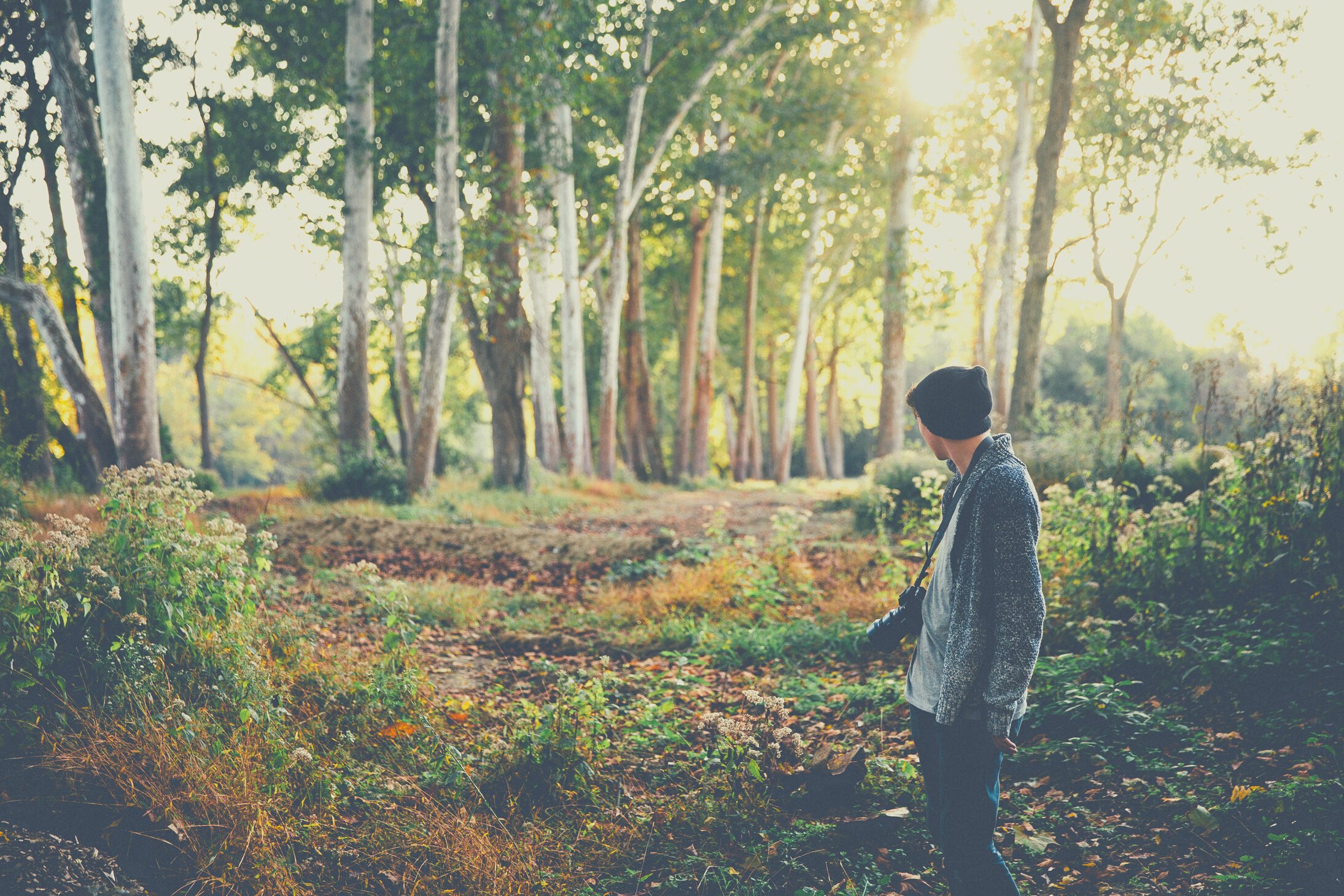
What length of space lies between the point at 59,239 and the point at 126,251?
7036mm

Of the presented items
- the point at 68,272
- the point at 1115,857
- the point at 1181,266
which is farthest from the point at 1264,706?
the point at 1181,266

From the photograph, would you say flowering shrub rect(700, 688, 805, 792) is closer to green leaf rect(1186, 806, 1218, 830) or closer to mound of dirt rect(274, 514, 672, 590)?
green leaf rect(1186, 806, 1218, 830)

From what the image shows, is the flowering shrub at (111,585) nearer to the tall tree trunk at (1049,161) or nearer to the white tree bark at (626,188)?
the tall tree trunk at (1049,161)

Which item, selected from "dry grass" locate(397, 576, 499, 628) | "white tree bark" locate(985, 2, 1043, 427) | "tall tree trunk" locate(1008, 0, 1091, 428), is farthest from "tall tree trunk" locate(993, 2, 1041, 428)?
"dry grass" locate(397, 576, 499, 628)

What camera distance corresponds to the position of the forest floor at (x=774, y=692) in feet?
11.2

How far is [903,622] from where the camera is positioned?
3.01 m

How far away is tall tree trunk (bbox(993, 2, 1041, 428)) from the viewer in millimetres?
18016

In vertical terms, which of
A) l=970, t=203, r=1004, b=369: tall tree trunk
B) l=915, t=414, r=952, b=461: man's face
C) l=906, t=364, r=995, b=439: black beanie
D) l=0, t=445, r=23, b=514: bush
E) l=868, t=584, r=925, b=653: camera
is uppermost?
l=970, t=203, r=1004, b=369: tall tree trunk

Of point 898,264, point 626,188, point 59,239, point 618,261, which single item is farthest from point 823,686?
point 59,239

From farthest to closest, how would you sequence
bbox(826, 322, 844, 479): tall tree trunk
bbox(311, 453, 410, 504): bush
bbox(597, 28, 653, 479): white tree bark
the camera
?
bbox(826, 322, 844, 479): tall tree trunk
bbox(597, 28, 653, 479): white tree bark
bbox(311, 453, 410, 504): bush
the camera

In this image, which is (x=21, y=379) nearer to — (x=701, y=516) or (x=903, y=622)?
(x=701, y=516)

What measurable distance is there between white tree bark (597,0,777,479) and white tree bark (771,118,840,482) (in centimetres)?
471

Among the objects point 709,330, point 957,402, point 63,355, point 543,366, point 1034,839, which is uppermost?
point 709,330

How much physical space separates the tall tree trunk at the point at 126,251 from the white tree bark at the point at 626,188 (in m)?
9.98
